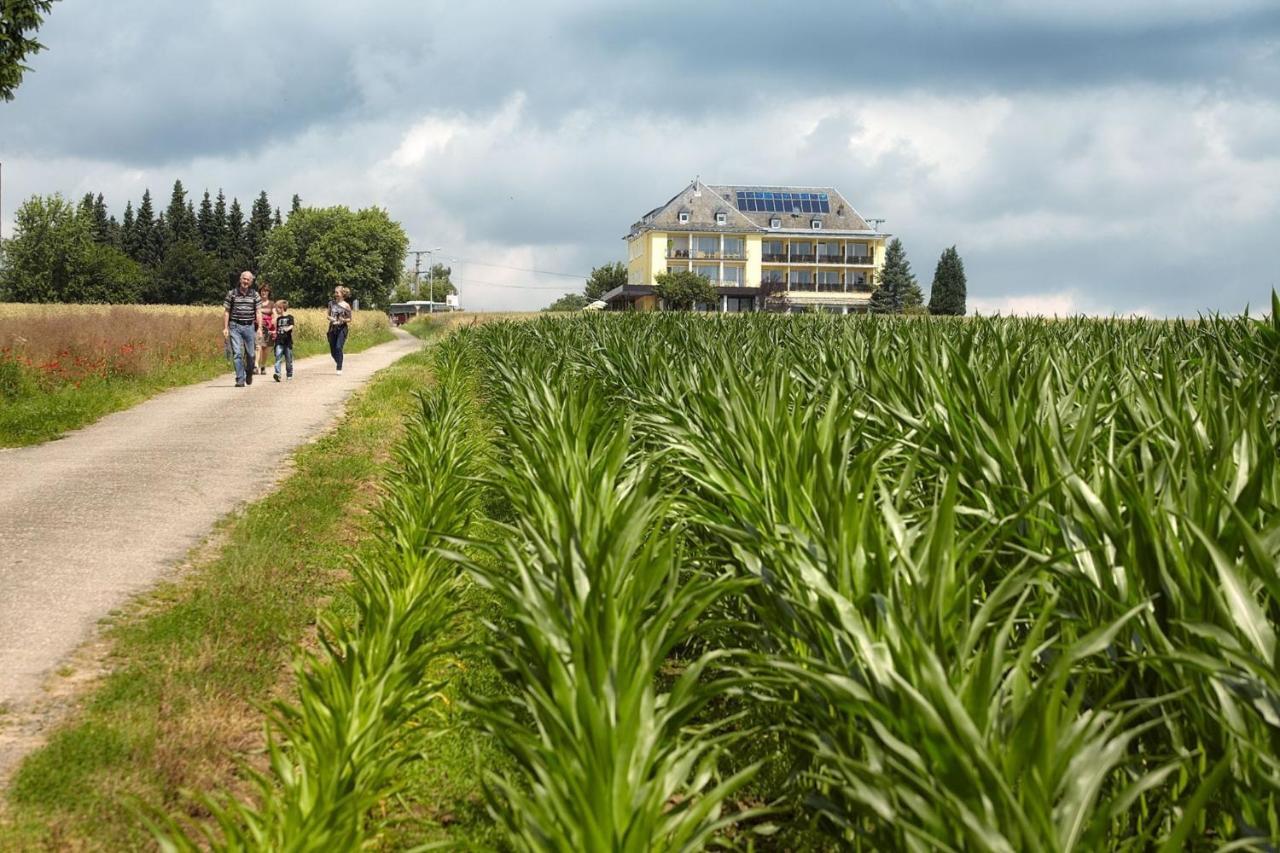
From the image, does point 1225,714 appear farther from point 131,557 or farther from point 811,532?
point 131,557

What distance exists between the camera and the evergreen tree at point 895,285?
321 feet

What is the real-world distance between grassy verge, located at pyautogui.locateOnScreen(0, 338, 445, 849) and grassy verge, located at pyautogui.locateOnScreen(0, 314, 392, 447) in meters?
5.73

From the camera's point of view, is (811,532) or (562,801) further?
(811,532)

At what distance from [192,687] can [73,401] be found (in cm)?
1148

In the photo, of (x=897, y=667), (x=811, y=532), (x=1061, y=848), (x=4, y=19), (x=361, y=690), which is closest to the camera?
(x=1061, y=848)

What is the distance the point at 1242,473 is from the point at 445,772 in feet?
9.06

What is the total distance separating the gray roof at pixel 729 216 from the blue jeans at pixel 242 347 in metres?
79.3

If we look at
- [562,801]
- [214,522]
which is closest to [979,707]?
[562,801]

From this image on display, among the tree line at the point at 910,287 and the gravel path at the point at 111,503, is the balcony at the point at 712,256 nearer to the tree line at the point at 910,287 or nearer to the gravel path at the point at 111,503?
the tree line at the point at 910,287

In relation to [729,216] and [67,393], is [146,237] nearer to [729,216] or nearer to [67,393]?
[729,216]

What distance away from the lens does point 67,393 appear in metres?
15.9

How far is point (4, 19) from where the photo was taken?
909 inches

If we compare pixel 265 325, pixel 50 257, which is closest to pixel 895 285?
pixel 50 257

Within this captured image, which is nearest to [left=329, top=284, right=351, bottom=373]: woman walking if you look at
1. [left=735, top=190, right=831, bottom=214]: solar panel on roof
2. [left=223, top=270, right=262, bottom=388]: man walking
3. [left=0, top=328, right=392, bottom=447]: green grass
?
[left=0, top=328, right=392, bottom=447]: green grass
